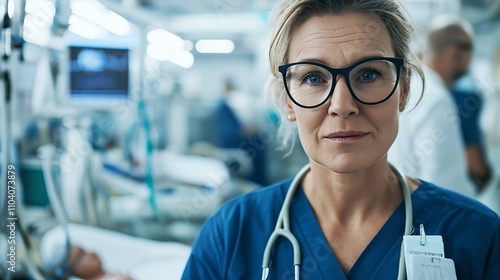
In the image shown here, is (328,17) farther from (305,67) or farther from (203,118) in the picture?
(203,118)

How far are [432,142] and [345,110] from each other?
899mm

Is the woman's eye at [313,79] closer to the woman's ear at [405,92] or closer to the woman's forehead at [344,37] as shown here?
the woman's forehead at [344,37]

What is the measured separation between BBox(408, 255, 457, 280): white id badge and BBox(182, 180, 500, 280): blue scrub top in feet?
0.14

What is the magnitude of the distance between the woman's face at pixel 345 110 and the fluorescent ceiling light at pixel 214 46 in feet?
7.20

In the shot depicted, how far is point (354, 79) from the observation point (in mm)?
848

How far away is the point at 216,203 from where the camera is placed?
287 cm

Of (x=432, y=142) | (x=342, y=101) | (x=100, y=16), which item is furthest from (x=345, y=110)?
(x=100, y=16)

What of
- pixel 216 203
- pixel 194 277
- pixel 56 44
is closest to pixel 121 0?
pixel 56 44

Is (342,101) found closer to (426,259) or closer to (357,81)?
(357,81)

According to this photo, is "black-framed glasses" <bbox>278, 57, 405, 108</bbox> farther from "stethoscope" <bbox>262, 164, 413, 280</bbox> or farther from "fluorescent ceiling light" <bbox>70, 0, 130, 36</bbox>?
"fluorescent ceiling light" <bbox>70, 0, 130, 36</bbox>

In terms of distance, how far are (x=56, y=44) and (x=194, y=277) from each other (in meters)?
1.56

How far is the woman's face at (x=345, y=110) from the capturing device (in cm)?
84

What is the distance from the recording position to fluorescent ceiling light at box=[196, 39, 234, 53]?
3019mm

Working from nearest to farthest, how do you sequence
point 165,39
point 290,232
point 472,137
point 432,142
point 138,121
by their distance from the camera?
point 290,232, point 432,142, point 472,137, point 165,39, point 138,121
